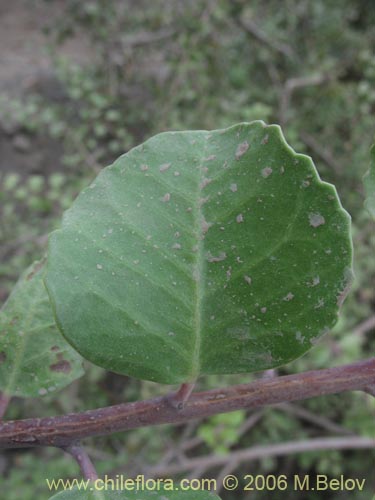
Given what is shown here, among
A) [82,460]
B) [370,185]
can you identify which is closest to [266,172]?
[370,185]

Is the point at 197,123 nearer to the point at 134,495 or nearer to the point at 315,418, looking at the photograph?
the point at 315,418

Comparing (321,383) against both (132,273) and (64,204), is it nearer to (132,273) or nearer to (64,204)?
(132,273)

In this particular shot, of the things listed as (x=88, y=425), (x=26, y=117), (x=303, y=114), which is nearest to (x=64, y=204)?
(x=26, y=117)

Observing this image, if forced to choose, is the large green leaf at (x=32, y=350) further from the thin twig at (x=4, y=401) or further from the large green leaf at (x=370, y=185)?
the large green leaf at (x=370, y=185)

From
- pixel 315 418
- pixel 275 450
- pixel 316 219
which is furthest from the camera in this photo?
pixel 315 418

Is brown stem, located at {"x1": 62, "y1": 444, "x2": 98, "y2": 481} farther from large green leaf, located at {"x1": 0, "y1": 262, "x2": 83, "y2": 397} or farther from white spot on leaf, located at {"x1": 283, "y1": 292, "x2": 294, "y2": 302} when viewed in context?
white spot on leaf, located at {"x1": 283, "y1": 292, "x2": 294, "y2": 302}

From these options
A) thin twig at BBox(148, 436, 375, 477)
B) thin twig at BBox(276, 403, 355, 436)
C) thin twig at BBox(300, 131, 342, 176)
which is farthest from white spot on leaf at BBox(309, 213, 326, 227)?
thin twig at BBox(300, 131, 342, 176)

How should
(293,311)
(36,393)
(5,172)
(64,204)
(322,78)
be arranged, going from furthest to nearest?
1. (5,172)
2. (322,78)
3. (64,204)
4. (36,393)
5. (293,311)
